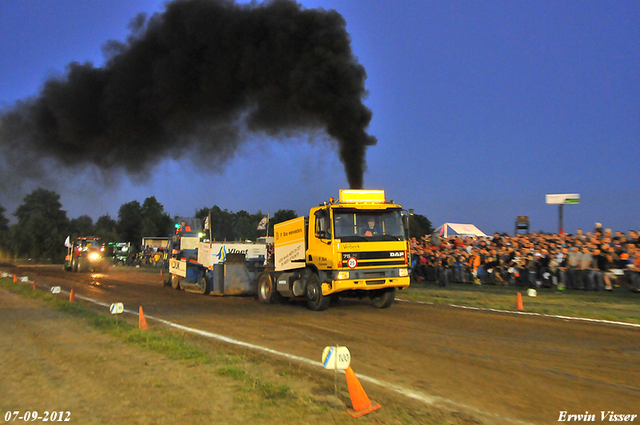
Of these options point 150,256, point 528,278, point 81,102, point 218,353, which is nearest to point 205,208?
point 150,256

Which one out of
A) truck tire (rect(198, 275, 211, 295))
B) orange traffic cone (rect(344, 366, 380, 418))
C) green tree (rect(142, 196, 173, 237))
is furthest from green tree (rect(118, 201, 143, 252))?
orange traffic cone (rect(344, 366, 380, 418))

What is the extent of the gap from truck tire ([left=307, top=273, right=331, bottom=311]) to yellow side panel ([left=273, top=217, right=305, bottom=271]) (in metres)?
0.69

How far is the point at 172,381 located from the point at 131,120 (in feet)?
65.4

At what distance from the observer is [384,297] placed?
12945 millimetres

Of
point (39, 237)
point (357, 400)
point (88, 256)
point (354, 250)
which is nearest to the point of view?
point (357, 400)

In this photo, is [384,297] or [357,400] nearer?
[357,400]

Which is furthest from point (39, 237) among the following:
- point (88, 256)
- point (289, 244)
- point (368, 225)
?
point (368, 225)

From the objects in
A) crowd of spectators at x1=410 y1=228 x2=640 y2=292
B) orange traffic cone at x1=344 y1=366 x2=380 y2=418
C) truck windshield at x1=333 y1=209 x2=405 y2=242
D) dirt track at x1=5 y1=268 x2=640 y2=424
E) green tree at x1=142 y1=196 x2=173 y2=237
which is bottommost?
dirt track at x1=5 y1=268 x2=640 y2=424

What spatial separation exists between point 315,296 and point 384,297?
1958 millimetres

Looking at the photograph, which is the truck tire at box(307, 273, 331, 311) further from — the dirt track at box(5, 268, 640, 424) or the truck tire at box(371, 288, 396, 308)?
the truck tire at box(371, 288, 396, 308)

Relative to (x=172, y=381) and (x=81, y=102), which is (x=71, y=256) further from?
(x=172, y=381)

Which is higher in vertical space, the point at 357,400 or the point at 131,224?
the point at 131,224

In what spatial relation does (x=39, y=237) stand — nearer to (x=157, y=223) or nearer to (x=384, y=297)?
(x=157, y=223)

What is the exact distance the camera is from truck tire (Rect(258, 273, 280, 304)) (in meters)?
14.5
